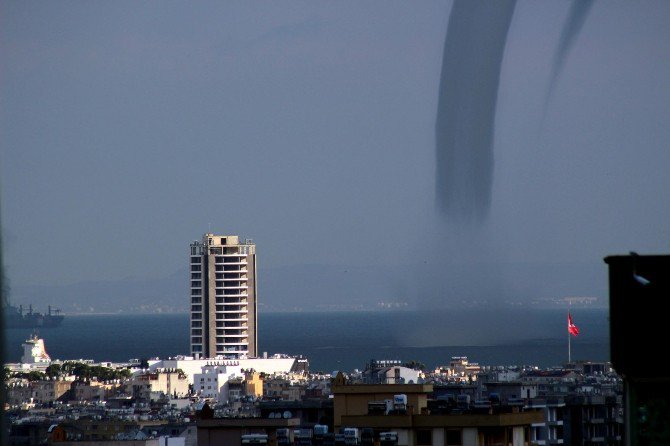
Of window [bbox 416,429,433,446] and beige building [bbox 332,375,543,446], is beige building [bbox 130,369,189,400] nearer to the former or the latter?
beige building [bbox 332,375,543,446]

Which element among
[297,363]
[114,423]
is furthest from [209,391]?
[114,423]

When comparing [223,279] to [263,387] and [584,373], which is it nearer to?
[263,387]

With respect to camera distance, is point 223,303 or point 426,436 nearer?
point 426,436

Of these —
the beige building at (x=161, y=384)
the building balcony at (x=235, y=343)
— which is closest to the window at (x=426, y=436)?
the beige building at (x=161, y=384)

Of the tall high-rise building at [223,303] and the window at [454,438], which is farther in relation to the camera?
the tall high-rise building at [223,303]

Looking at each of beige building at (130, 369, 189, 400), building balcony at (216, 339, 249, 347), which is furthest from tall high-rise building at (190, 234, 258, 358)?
beige building at (130, 369, 189, 400)

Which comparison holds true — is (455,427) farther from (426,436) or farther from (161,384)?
(161,384)

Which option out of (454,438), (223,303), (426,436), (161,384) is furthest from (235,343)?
(454,438)

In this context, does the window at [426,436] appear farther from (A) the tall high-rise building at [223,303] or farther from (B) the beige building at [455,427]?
(A) the tall high-rise building at [223,303]
